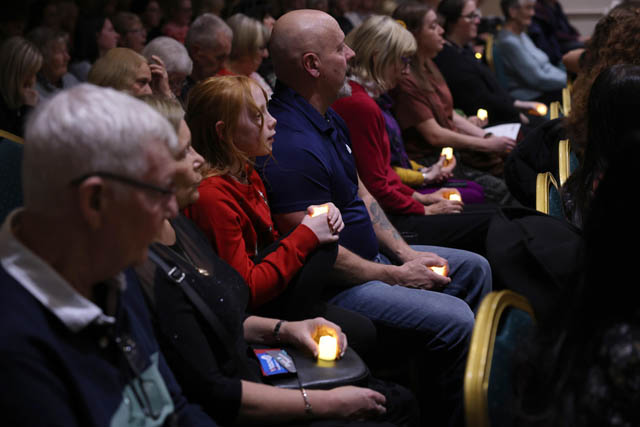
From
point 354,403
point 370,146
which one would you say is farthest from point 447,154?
point 354,403

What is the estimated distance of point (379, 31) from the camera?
321cm

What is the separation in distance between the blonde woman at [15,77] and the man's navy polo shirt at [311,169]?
1.76 metres

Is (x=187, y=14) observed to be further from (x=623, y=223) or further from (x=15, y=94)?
(x=623, y=223)

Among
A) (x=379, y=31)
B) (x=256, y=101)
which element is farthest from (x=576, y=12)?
(x=256, y=101)

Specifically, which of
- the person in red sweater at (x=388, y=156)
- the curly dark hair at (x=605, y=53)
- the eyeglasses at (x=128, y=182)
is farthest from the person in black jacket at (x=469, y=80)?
the eyeglasses at (x=128, y=182)

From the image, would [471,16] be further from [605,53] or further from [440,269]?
[440,269]

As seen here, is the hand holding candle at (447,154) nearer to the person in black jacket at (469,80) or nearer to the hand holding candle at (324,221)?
the person in black jacket at (469,80)

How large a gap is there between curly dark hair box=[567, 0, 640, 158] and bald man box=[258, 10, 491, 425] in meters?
0.61

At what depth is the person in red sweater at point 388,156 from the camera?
2.82m

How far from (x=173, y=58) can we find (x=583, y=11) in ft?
26.6

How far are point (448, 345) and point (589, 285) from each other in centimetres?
112

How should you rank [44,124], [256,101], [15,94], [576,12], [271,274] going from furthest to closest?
[576,12]
[15,94]
[256,101]
[271,274]
[44,124]

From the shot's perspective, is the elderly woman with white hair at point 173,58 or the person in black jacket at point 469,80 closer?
the elderly woman with white hair at point 173,58

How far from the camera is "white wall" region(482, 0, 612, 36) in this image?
9812 millimetres
